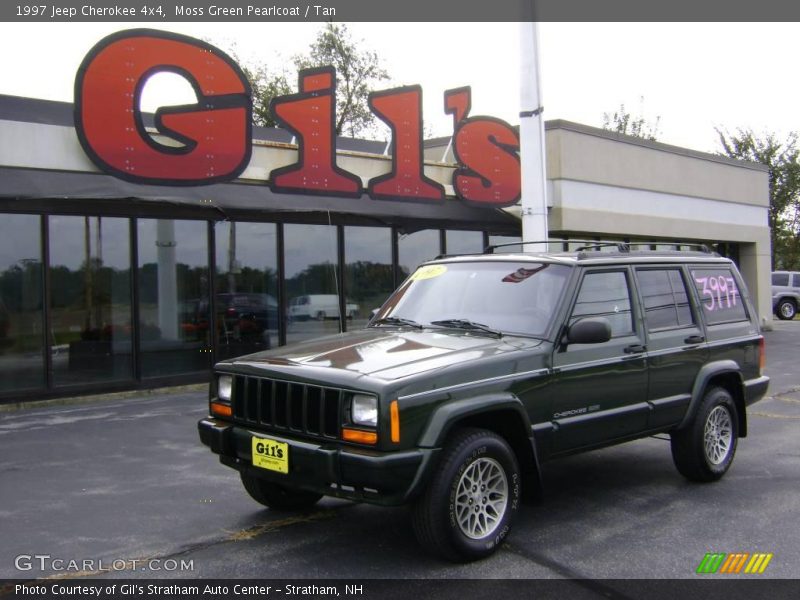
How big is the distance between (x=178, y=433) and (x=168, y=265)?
13.8ft

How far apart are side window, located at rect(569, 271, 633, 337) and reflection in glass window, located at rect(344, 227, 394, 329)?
28.7ft

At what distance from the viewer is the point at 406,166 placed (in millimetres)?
14336

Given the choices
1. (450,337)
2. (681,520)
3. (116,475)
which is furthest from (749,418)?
(116,475)

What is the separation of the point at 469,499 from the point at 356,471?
77 cm

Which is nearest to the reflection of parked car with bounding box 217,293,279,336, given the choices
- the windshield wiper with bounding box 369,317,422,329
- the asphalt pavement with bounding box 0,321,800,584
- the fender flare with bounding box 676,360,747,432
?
the asphalt pavement with bounding box 0,321,800,584

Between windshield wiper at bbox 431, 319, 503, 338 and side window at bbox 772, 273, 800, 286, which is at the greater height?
side window at bbox 772, 273, 800, 286

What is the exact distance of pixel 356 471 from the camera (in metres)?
4.16

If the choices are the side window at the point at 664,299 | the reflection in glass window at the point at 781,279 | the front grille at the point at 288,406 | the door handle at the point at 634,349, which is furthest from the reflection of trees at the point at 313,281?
the reflection in glass window at the point at 781,279

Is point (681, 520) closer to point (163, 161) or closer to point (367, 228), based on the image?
point (163, 161)

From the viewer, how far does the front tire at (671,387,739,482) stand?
6172mm

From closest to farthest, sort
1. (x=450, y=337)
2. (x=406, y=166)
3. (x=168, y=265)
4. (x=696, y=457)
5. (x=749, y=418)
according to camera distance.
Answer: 1. (x=450, y=337)
2. (x=696, y=457)
3. (x=749, y=418)
4. (x=168, y=265)
5. (x=406, y=166)

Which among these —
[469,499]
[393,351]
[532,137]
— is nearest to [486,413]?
[469,499]

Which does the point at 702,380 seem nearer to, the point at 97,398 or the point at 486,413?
the point at 486,413

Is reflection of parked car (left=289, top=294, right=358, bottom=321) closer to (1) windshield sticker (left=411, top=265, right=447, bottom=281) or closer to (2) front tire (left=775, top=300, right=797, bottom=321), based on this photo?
(1) windshield sticker (left=411, top=265, right=447, bottom=281)
